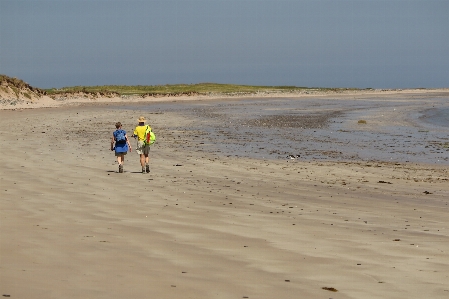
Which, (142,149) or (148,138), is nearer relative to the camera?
(142,149)

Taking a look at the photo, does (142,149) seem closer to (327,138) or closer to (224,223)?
(224,223)

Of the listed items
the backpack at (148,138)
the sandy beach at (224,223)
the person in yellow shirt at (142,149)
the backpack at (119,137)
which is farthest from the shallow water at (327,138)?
the backpack at (119,137)

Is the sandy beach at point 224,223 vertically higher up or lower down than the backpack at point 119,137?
lower down

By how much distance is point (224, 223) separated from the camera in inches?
399

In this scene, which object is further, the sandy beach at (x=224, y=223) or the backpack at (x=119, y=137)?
the backpack at (x=119, y=137)

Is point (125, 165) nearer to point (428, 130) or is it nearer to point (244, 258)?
point (244, 258)

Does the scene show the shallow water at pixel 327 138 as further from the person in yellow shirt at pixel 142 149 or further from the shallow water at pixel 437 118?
the person in yellow shirt at pixel 142 149

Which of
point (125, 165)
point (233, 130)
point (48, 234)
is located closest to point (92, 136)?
point (233, 130)

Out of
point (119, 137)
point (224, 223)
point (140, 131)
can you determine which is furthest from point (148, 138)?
point (224, 223)

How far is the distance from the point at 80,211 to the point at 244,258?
3.83m

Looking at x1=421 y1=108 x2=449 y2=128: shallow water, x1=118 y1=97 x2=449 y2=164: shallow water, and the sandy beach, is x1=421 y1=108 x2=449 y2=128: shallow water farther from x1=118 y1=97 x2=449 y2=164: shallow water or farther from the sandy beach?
the sandy beach

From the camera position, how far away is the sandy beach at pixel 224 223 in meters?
6.63

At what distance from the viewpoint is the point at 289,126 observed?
118 feet

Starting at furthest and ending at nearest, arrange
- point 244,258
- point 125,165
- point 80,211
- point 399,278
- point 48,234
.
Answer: point 125,165, point 80,211, point 48,234, point 244,258, point 399,278
